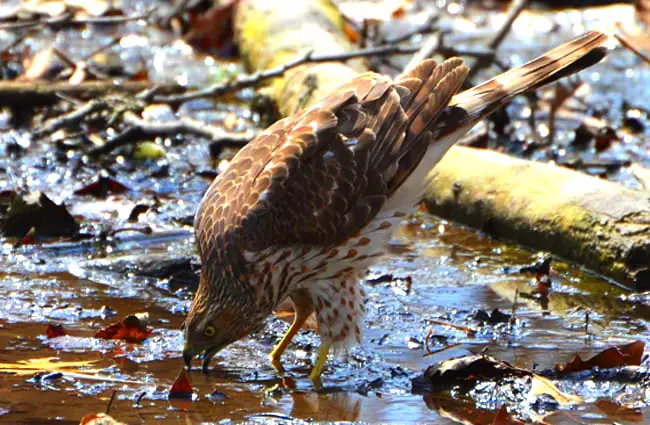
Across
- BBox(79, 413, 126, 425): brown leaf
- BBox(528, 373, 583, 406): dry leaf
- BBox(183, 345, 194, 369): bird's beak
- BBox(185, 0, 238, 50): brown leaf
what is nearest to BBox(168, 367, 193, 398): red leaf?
BBox(183, 345, 194, 369): bird's beak

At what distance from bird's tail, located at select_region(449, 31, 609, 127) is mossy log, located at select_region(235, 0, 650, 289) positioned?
0.35 meters

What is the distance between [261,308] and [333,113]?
2.85 ft

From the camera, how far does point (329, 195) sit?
4832 mm

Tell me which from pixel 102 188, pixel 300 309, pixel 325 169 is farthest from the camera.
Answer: pixel 102 188

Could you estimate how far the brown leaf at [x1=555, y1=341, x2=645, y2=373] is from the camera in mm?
4422

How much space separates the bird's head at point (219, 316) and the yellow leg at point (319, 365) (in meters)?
0.28

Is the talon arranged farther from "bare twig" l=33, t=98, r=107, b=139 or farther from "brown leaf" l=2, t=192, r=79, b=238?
"bare twig" l=33, t=98, r=107, b=139

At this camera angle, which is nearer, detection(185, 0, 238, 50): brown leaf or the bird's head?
the bird's head

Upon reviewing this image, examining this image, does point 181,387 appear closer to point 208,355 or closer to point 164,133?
point 208,355

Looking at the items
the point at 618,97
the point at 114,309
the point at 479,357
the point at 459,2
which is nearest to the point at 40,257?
the point at 114,309

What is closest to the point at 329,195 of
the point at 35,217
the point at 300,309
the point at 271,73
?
the point at 300,309

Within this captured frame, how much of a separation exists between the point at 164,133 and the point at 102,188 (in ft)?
1.98

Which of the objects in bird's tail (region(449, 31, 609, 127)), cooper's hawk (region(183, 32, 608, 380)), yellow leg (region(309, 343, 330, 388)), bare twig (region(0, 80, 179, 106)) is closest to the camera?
yellow leg (region(309, 343, 330, 388))

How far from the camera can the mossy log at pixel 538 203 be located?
18.4ft
